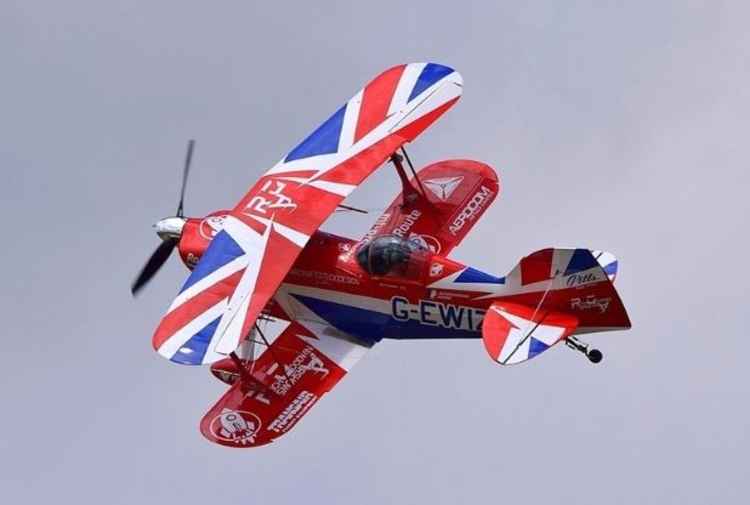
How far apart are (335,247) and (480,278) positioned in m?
2.26

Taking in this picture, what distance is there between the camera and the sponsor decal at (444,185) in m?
31.3

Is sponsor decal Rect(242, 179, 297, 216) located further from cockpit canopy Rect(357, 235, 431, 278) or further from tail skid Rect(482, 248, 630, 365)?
tail skid Rect(482, 248, 630, 365)

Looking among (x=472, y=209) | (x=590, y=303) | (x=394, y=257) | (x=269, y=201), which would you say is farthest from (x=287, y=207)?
(x=590, y=303)

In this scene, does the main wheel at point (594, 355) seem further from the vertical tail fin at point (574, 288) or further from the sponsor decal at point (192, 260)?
A: the sponsor decal at point (192, 260)

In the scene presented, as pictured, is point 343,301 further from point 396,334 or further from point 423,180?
point 423,180

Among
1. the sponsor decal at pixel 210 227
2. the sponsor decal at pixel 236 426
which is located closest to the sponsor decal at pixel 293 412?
the sponsor decal at pixel 236 426

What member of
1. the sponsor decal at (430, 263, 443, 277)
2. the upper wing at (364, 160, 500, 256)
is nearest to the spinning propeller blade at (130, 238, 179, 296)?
the upper wing at (364, 160, 500, 256)

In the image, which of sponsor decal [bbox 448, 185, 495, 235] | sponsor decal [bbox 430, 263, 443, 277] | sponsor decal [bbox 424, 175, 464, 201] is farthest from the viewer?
sponsor decal [bbox 424, 175, 464, 201]

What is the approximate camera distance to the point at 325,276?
29.1 m

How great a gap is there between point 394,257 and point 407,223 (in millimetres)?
2298

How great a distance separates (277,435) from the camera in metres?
28.0

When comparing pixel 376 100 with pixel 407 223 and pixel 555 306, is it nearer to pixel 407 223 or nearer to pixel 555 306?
pixel 407 223

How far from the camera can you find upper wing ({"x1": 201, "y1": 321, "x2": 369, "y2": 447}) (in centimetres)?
2808

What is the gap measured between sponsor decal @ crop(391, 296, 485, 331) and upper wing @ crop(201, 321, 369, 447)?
30.4 inches
